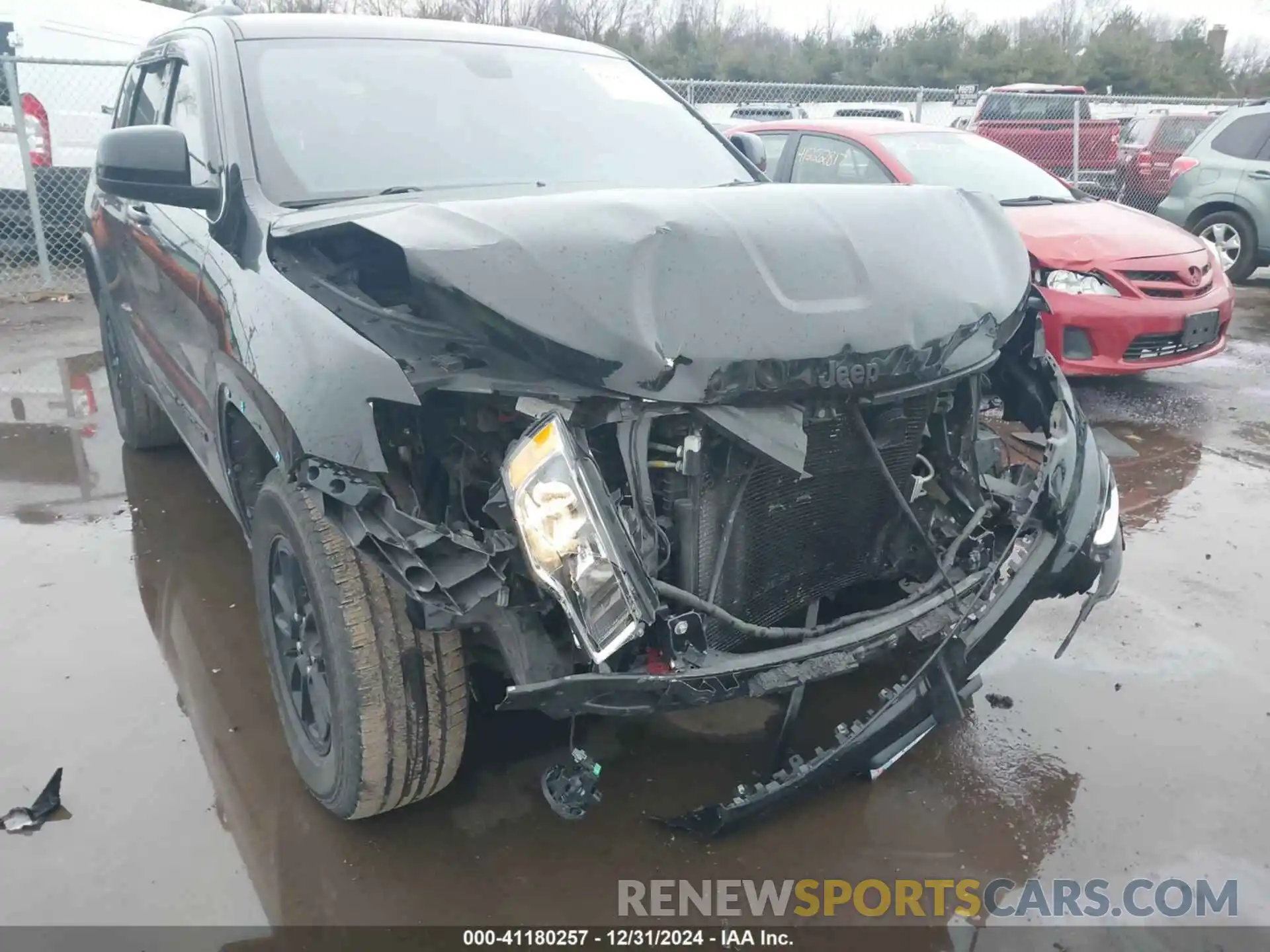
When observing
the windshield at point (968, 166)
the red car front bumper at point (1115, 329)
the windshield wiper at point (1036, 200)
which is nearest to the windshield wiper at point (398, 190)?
the red car front bumper at point (1115, 329)

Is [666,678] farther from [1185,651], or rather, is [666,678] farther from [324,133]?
[1185,651]

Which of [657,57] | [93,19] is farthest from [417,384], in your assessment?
[657,57]

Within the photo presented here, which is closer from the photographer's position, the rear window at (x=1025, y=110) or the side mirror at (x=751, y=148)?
the side mirror at (x=751, y=148)

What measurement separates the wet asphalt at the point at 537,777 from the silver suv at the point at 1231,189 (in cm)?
687

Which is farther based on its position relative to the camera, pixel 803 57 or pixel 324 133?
pixel 803 57

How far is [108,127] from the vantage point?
673cm

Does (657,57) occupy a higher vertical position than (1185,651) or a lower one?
higher

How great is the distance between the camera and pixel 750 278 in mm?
2074

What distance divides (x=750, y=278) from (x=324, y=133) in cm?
141

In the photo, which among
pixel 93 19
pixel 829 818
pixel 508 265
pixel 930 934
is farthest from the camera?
pixel 93 19

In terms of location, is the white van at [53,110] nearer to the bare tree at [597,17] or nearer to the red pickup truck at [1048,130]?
the red pickup truck at [1048,130]

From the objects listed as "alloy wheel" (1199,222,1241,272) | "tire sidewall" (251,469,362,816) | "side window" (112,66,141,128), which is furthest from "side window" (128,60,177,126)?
"alloy wheel" (1199,222,1241,272)

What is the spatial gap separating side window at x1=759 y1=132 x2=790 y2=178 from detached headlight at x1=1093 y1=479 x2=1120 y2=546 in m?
4.99

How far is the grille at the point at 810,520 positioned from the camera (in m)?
2.12
